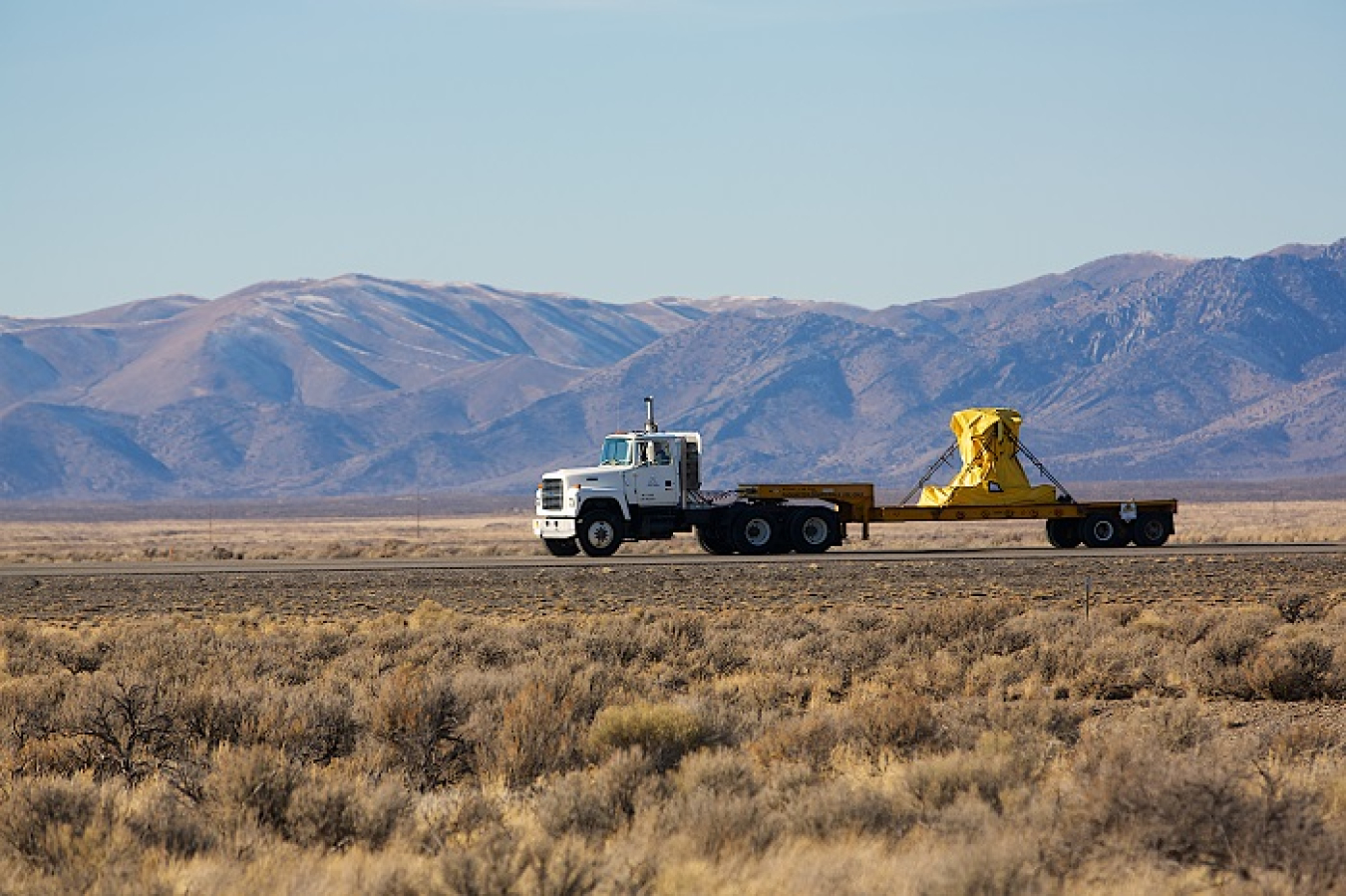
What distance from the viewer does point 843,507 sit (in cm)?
4478

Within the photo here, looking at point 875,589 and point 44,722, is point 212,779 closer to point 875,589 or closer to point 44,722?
point 44,722

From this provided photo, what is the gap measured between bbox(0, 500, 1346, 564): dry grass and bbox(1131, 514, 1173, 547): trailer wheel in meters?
7.01

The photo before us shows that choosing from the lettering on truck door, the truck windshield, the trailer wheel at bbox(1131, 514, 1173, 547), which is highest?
the truck windshield

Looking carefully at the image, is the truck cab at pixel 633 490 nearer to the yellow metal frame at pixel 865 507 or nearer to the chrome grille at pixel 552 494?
the chrome grille at pixel 552 494

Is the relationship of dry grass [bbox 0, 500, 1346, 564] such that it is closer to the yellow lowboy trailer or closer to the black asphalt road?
the black asphalt road

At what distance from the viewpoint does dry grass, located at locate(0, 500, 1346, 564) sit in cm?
5691

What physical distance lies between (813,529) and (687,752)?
30.5 meters

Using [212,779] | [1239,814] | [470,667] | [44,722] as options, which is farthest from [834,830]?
[470,667]

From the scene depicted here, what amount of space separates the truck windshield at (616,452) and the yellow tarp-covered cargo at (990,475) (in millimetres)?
7233

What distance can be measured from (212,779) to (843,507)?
33327 mm

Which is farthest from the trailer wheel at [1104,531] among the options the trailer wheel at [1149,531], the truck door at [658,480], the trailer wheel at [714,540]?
the truck door at [658,480]

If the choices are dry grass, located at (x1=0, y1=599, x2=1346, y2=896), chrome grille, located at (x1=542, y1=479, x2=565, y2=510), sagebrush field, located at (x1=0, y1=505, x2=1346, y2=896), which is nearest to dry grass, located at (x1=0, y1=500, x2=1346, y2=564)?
chrome grille, located at (x1=542, y1=479, x2=565, y2=510)

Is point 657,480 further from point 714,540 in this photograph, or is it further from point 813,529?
point 813,529

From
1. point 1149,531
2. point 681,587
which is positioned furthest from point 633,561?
point 1149,531
